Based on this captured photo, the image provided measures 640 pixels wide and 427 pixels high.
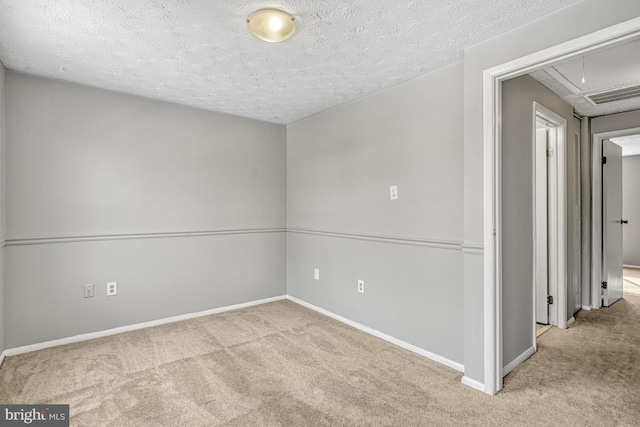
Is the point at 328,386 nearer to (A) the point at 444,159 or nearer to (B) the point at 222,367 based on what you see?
(B) the point at 222,367

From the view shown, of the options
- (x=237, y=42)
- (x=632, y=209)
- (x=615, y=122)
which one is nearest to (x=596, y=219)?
(x=615, y=122)

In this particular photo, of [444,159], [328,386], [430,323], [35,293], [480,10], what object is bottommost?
[328,386]

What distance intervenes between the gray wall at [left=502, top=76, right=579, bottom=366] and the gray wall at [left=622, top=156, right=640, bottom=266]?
17.6 ft

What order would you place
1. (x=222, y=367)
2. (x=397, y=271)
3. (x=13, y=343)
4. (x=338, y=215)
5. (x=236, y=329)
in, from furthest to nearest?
1. (x=338, y=215)
2. (x=236, y=329)
3. (x=397, y=271)
4. (x=13, y=343)
5. (x=222, y=367)

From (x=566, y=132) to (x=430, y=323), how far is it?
238 centimetres

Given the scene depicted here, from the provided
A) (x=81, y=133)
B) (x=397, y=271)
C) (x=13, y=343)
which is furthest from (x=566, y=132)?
(x=13, y=343)

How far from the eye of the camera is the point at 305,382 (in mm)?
2203

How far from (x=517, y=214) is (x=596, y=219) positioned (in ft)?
7.55

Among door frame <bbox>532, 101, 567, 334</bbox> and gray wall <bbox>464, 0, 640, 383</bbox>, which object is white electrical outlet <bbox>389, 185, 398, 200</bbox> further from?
door frame <bbox>532, 101, 567, 334</bbox>

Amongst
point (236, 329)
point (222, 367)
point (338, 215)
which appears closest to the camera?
point (222, 367)

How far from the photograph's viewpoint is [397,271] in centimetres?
285

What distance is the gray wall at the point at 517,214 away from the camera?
229 cm

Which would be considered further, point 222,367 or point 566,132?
point 566,132

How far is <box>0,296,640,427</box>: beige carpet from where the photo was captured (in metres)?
1.84
